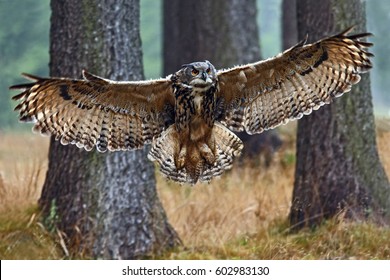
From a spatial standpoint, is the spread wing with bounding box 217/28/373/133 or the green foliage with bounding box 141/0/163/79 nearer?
the spread wing with bounding box 217/28/373/133

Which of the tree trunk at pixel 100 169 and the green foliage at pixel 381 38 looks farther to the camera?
the green foliage at pixel 381 38

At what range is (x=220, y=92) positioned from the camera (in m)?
6.88

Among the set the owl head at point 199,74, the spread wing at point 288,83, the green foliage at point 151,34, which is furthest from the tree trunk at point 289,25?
Answer: the green foliage at point 151,34

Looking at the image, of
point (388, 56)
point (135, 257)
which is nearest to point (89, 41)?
point (135, 257)

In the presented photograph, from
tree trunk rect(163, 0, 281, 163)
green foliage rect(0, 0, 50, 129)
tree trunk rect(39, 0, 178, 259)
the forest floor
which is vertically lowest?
the forest floor

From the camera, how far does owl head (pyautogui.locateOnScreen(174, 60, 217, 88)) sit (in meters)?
6.06

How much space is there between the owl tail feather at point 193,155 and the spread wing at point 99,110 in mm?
154

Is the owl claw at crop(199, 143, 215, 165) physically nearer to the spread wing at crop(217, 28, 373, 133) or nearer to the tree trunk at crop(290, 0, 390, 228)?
the spread wing at crop(217, 28, 373, 133)

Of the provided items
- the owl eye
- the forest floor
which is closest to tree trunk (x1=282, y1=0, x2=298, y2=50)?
the forest floor

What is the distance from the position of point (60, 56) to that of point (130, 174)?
49.8 inches

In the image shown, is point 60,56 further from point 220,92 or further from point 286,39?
point 286,39

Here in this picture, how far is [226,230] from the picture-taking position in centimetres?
854

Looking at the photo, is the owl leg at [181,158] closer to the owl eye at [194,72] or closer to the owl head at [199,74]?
the owl head at [199,74]

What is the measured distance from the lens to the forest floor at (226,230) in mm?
7828
